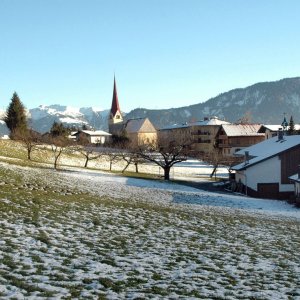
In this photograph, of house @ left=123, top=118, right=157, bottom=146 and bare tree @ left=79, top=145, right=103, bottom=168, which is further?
house @ left=123, top=118, right=157, bottom=146

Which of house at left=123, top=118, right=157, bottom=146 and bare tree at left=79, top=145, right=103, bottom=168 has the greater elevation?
house at left=123, top=118, right=157, bottom=146

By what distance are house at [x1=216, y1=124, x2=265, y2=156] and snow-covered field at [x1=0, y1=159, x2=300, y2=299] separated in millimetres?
63424

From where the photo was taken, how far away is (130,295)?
9773 mm

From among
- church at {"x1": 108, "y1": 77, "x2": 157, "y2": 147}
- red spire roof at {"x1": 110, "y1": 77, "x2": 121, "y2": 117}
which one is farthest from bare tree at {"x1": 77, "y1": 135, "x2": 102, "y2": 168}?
red spire roof at {"x1": 110, "y1": 77, "x2": 121, "y2": 117}

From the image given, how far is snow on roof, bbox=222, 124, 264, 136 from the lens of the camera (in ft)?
294

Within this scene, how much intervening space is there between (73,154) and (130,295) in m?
56.9

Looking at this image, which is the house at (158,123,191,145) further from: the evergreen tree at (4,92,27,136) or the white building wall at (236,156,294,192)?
the evergreen tree at (4,92,27,136)

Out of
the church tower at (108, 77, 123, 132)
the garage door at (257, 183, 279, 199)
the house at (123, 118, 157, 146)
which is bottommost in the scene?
the garage door at (257, 183, 279, 199)

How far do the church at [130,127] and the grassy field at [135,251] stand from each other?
79.5 meters

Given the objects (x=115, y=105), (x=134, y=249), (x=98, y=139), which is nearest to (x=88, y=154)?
(x=134, y=249)

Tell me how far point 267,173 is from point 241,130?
165 ft

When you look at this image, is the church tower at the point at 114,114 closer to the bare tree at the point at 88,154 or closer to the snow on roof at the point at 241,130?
the snow on roof at the point at 241,130

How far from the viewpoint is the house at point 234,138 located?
89.6 meters

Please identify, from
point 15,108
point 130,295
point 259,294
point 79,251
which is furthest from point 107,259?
point 15,108
